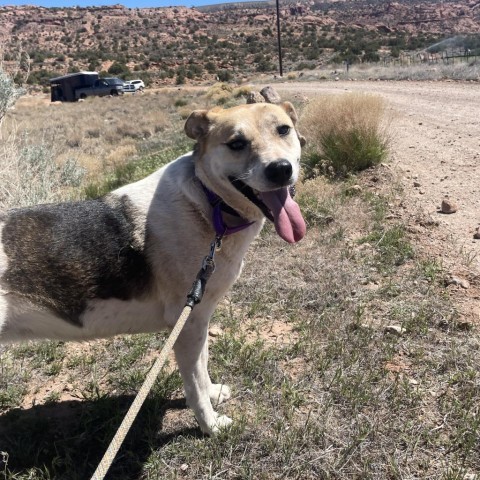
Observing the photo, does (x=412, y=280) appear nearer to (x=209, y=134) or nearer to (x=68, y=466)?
(x=209, y=134)

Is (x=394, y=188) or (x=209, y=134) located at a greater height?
(x=209, y=134)

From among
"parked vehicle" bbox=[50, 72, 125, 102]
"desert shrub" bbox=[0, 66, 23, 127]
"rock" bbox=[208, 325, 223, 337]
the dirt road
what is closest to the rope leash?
"rock" bbox=[208, 325, 223, 337]

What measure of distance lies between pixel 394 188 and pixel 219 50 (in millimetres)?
69522

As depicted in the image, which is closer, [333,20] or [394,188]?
[394,188]

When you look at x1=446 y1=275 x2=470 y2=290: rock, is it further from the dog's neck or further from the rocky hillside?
the rocky hillside

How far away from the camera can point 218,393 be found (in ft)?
10.2

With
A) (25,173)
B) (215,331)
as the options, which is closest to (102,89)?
(25,173)

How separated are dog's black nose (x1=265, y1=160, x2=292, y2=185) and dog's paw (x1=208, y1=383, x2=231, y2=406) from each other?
1.51 m

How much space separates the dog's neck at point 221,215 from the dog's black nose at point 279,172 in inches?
14.1

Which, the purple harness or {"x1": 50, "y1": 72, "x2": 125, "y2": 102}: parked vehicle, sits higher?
Result: the purple harness

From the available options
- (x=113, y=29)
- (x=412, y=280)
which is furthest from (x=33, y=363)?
(x=113, y=29)

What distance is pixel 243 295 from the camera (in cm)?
441

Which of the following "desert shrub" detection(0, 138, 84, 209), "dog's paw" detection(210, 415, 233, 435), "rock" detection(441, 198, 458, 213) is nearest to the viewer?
"dog's paw" detection(210, 415, 233, 435)

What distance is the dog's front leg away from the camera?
270 centimetres
